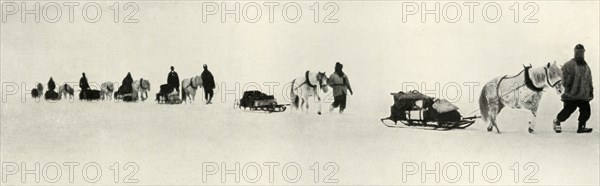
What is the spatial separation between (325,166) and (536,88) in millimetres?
642

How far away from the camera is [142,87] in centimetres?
175

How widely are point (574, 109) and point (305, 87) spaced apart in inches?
30.2

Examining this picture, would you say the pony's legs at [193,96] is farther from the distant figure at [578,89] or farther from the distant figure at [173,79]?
the distant figure at [578,89]

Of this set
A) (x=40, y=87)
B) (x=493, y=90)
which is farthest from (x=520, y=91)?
(x=40, y=87)

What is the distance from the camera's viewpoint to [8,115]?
177cm

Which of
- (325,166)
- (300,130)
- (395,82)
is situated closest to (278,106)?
(300,130)

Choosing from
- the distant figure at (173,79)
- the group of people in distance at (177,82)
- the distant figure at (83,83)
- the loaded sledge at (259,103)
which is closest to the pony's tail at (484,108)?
the loaded sledge at (259,103)

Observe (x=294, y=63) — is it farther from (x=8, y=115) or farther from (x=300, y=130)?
(x=8, y=115)

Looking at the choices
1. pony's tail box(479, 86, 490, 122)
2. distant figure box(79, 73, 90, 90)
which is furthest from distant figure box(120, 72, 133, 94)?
pony's tail box(479, 86, 490, 122)

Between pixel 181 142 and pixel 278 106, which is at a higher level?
pixel 278 106

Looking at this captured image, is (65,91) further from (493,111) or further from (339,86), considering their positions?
(493,111)

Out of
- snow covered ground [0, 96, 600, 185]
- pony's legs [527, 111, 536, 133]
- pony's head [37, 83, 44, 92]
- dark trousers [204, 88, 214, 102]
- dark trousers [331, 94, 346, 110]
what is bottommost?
snow covered ground [0, 96, 600, 185]

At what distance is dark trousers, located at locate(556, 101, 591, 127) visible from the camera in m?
1.68

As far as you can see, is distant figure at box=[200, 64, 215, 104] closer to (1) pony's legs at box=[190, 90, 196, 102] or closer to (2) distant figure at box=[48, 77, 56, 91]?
(1) pony's legs at box=[190, 90, 196, 102]
